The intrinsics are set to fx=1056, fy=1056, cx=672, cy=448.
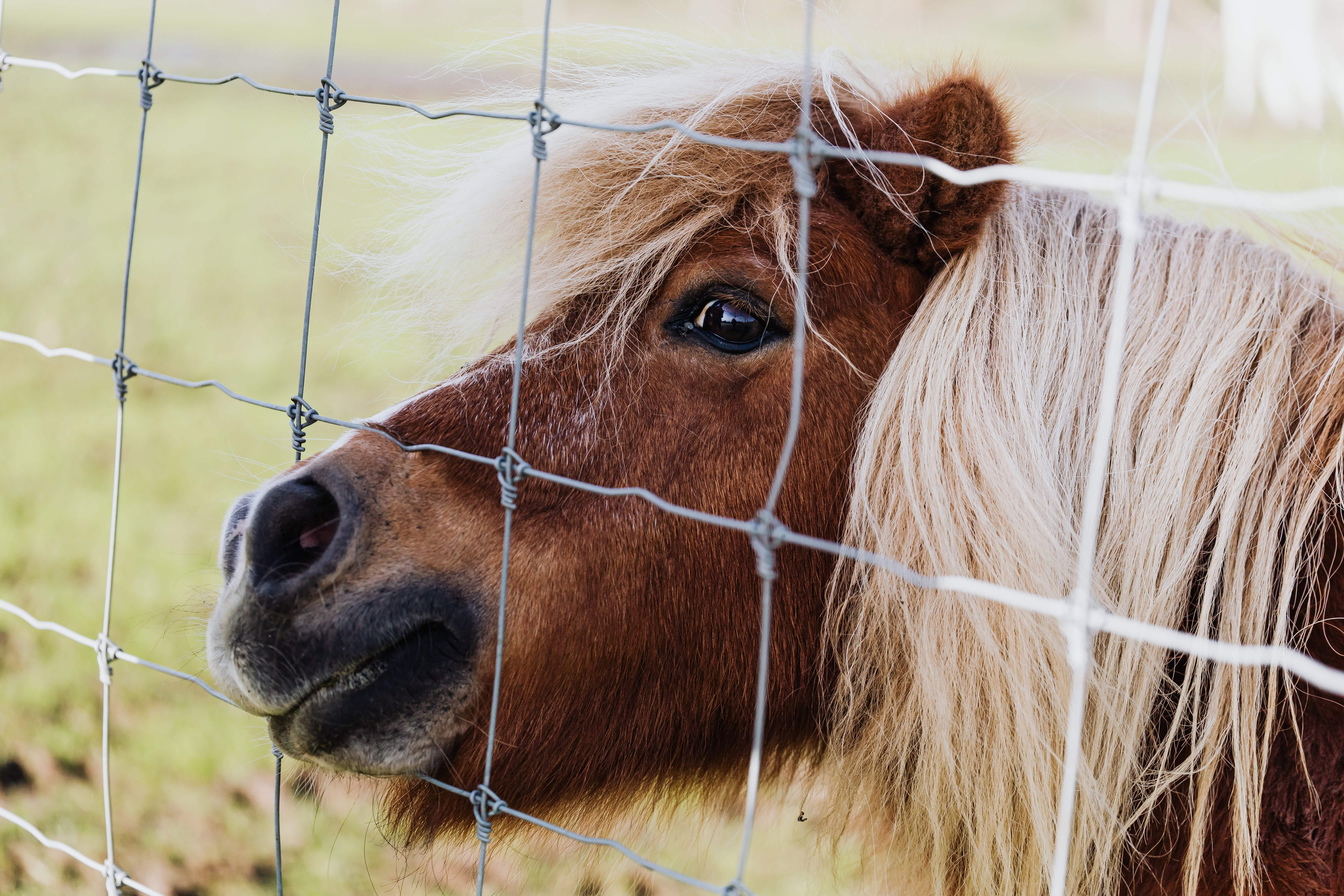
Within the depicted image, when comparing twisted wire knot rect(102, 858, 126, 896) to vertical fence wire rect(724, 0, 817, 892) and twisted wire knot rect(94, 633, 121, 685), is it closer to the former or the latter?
twisted wire knot rect(94, 633, 121, 685)

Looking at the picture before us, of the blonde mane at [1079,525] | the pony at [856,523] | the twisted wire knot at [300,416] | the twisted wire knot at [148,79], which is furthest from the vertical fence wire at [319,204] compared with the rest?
the blonde mane at [1079,525]

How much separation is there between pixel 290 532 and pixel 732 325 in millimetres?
771

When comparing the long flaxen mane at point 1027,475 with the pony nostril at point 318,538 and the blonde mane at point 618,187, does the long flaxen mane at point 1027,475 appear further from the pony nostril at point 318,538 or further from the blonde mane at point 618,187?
the pony nostril at point 318,538

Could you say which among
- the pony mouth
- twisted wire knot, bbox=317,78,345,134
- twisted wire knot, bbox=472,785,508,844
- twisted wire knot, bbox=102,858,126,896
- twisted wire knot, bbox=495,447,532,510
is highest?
twisted wire knot, bbox=317,78,345,134

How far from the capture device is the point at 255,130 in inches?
464

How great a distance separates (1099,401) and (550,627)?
3.07ft

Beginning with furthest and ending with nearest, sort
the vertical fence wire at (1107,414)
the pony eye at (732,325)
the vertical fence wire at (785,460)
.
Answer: the pony eye at (732,325) < the vertical fence wire at (785,460) < the vertical fence wire at (1107,414)

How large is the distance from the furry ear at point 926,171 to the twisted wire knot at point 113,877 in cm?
193

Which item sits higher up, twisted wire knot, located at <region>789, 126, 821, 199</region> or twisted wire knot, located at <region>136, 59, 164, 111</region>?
twisted wire knot, located at <region>136, 59, 164, 111</region>

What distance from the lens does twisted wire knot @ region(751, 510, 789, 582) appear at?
1.20 metres

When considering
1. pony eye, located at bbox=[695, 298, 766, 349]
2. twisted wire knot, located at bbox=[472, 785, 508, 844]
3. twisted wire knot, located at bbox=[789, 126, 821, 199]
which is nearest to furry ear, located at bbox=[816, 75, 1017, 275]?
pony eye, located at bbox=[695, 298, 766, 349]

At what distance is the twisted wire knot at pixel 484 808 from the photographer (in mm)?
1551

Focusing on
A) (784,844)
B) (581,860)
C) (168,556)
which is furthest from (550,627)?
(168,556)

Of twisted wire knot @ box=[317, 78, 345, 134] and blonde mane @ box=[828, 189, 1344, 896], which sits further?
twisted wire knot @ box=[317, 78, 345, 134]
